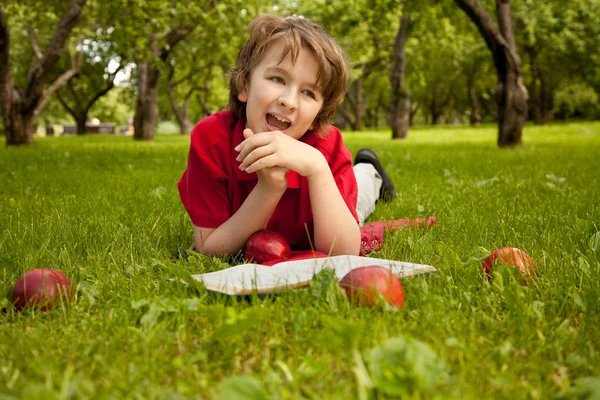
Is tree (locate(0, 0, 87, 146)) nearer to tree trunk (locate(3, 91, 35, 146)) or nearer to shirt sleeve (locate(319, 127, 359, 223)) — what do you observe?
tree trunk (locate(3, 91, 35, 146))

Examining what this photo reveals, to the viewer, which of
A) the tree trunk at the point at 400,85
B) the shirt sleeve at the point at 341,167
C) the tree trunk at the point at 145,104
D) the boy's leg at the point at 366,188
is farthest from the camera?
the tree trunk at the point at 145,104

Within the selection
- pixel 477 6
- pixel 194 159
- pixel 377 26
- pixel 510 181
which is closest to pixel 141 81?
pixel 377 26

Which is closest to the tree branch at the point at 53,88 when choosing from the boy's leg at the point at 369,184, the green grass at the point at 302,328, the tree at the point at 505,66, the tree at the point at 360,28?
the tree at the point at 360,28

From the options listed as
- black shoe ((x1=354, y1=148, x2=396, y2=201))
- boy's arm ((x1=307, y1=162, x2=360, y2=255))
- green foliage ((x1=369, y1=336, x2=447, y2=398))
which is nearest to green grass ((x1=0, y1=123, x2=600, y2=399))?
green foliage ((x1=369, y1=336, x2=447, y2=398))

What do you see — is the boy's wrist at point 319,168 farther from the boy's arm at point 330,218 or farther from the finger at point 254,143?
the finger at point 254,143

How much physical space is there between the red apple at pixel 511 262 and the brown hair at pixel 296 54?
112cm

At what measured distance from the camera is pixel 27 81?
11.6 meters

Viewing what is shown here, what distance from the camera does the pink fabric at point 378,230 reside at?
3171mm

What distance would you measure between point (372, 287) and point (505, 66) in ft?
33.2

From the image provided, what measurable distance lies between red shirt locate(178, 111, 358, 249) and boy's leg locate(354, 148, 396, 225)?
51.5 inches

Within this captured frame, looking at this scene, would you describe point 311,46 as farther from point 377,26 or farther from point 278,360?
point 377,26

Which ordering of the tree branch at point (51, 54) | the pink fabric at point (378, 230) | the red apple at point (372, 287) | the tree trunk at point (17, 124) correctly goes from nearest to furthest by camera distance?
the red apple at point (372, 287) → the pink fabric at point (378, 230) → the tree branch at point (51, 54) → the tree trunk at point (17, 124)

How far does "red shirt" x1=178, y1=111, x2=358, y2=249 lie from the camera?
2.87 meters

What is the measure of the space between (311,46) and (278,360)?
1.62 meters
